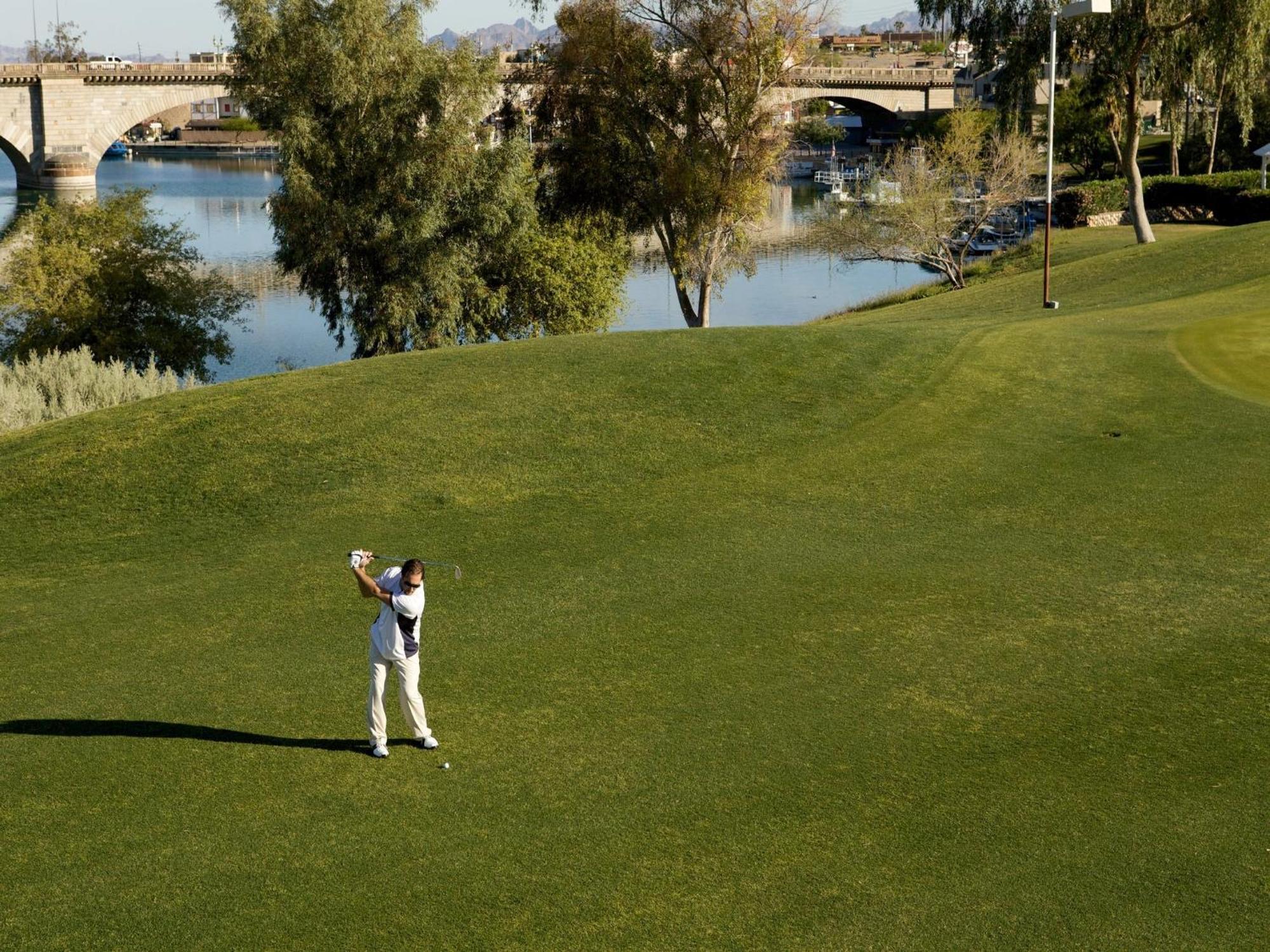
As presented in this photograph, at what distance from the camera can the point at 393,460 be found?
20.8 meters

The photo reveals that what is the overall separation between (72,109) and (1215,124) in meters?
86.0

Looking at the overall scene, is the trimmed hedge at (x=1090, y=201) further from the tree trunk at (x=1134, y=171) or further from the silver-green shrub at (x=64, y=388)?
the silver-green shrub at (x=64, y=388)

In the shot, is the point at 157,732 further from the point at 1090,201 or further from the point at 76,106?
the point at 76,106

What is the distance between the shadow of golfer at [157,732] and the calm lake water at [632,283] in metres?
37.0

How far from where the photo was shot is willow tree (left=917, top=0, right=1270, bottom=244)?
4450 cm

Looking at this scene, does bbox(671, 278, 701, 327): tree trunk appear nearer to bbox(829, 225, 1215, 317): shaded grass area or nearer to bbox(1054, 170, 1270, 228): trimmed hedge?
bbox(829, 225, 1215, 317): shaded grass area

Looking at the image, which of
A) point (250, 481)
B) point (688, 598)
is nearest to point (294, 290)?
point (250, 481)

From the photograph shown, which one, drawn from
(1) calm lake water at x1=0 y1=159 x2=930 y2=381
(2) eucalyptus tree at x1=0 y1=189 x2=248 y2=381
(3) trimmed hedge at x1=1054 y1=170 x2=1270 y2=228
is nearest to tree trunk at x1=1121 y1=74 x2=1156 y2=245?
(3) trimmed hedge at x1=1054 y1=170 x2=1270 y2=228

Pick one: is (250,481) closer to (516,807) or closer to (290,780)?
(290,780)

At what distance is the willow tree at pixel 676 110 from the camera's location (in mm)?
44906

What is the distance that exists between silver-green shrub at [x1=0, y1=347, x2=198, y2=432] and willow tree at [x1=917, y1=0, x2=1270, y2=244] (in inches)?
1222

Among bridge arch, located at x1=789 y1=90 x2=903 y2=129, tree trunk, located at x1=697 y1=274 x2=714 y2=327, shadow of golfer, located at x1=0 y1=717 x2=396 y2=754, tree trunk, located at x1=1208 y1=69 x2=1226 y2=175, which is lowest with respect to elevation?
shadow of golfer, located at x1=0 y1=717 x2=396 y2=754

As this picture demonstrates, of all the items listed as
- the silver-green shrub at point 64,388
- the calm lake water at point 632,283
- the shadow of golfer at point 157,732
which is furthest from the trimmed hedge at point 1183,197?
the shadow of golfer at point 157,732

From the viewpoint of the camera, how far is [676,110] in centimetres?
4647
